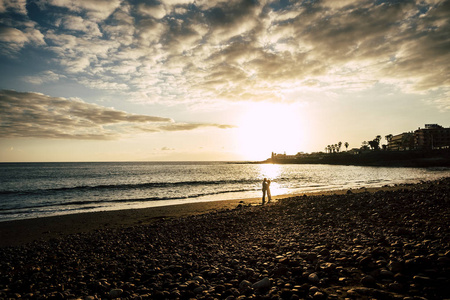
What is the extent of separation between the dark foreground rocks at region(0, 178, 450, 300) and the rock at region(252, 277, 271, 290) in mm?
22

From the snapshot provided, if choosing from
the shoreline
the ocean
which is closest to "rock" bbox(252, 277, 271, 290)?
the shoreline

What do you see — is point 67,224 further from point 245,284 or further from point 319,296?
point 319,296

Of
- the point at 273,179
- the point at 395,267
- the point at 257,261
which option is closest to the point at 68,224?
the point at 257,261

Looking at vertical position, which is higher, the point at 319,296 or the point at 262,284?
the point at 319,296

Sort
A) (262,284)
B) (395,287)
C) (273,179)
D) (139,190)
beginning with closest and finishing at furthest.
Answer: (395,287) < (262,284) < (139,190) < (273,179)

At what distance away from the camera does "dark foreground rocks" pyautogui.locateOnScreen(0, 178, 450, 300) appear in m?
5.41

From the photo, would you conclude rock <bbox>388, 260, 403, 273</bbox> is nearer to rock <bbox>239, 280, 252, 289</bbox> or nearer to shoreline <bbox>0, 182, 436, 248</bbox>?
rock <bbox>239, 280, 252, 289</bbox>

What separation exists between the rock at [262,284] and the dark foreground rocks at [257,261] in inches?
0.9

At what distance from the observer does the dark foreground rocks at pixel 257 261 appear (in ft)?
17.7

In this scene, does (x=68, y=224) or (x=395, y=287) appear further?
(x=68, y=224)

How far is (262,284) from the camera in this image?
18.7ft

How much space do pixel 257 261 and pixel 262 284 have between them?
1.79m

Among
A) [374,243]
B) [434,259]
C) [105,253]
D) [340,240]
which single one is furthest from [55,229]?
[434,259]

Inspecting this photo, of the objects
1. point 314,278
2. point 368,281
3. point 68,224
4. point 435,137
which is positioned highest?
point 435,137
